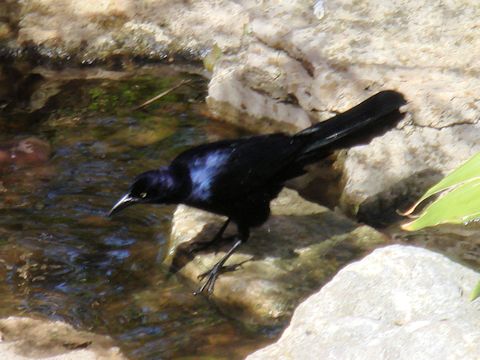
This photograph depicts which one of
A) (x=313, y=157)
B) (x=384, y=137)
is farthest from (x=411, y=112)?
(x=313, y=157)

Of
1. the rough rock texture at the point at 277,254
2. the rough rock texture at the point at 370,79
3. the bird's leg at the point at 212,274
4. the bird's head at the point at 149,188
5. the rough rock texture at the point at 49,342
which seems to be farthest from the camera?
the rough rock texture at the point at 370,79

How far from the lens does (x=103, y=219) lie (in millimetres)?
5789

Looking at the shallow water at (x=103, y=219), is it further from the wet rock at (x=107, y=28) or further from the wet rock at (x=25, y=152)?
the wet rock at (x=107, y=28)

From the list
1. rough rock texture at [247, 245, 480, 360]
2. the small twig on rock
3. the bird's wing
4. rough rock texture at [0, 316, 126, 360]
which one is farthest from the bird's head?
the small twig on rock

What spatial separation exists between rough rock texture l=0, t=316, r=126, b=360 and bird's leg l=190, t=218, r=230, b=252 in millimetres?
977

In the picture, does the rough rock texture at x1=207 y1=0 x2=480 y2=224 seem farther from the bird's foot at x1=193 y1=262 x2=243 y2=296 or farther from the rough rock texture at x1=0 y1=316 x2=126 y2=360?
the rough rock texture at x1=0 y1=316 x2=126 y2=360

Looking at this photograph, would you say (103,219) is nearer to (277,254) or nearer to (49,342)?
(277,254)

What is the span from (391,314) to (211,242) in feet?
6.42

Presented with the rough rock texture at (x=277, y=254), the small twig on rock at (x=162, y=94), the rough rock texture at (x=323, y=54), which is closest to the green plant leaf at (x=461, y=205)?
the rough rock texture at (x=277, y=254)

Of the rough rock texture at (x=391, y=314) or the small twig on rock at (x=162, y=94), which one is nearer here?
the rough rock texture at (x=391, y=314)

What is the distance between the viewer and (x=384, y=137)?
563cm

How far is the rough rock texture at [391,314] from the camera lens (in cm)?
318

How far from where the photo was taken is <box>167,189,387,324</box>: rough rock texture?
466 cm

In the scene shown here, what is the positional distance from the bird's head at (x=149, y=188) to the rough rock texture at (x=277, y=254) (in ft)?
1.05
